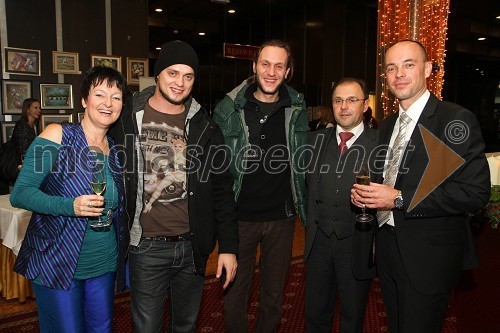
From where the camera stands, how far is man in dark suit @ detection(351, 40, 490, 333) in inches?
74.0

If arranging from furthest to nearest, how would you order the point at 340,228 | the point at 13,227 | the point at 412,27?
the point at 412,27 → the point at 13,227 → the point at 340,228

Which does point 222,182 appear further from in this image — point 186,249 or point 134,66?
point 134,66

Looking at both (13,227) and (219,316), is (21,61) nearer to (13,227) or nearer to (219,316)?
(13,227)

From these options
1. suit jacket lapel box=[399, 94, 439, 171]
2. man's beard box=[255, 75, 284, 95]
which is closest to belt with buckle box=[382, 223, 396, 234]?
suit jacket lapel box=[399, 94, 439, 171]

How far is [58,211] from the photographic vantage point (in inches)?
69.8

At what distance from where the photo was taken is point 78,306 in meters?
1.89

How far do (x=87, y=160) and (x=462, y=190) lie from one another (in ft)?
5.67

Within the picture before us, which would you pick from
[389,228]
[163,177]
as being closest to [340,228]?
[389,228]

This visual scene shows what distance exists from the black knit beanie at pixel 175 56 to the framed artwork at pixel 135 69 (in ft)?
16.5

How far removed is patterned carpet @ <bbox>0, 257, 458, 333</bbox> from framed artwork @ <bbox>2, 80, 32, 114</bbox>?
11.2 feet

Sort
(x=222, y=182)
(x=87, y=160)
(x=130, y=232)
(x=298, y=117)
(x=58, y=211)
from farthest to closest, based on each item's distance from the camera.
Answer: (x=298, y=117) → (x=222, y=182) → (x=130, y=232) → (x=87, y=160) → (x=58, y=211)

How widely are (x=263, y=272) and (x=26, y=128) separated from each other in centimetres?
368

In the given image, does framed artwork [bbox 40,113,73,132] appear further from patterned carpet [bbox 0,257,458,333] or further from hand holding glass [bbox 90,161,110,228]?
hand holding glass [bbox 90,161,110,228]

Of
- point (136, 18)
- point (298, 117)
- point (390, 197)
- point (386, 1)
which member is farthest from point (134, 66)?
A: point (390, 197)
